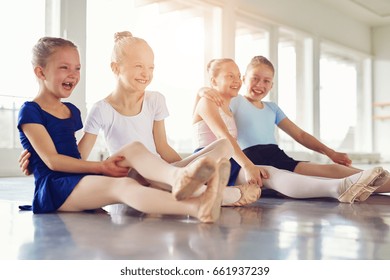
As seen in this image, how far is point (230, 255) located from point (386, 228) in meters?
0.56

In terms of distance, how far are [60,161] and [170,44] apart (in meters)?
3.54

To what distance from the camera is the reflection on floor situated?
0.93m

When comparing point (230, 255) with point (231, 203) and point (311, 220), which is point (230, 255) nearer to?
point (311, 220)

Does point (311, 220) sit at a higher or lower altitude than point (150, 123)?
lower

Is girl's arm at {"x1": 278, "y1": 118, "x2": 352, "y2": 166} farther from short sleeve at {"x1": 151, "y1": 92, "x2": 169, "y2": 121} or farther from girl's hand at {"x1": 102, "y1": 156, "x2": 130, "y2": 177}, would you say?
girl's hand at {"x1": 102, "y1": 156, "x2": 130, "y2": 177}

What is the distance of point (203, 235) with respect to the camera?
3.66 feet

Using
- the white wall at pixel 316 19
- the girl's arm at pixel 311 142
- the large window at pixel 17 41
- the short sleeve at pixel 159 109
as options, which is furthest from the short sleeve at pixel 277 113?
the white wall at pixel 316 19

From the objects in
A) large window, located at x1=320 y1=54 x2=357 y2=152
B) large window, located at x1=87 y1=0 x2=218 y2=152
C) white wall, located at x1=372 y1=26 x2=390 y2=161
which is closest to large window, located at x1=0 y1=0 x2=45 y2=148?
large window, located at x1=87 y1=0 x2=218 y2=152

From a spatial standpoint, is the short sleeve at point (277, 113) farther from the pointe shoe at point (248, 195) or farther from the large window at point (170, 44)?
the large window at point (170, 44)

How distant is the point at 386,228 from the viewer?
4.17ft

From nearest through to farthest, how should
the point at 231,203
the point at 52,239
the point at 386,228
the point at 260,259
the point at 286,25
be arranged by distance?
the point at 260,259 → the point at 52,239 → the point at 386,228 → the point at 231,203 → the point at 286,25

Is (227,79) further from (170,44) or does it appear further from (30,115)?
(170,44)

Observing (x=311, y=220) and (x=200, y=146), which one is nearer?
(x=311, y=220)
